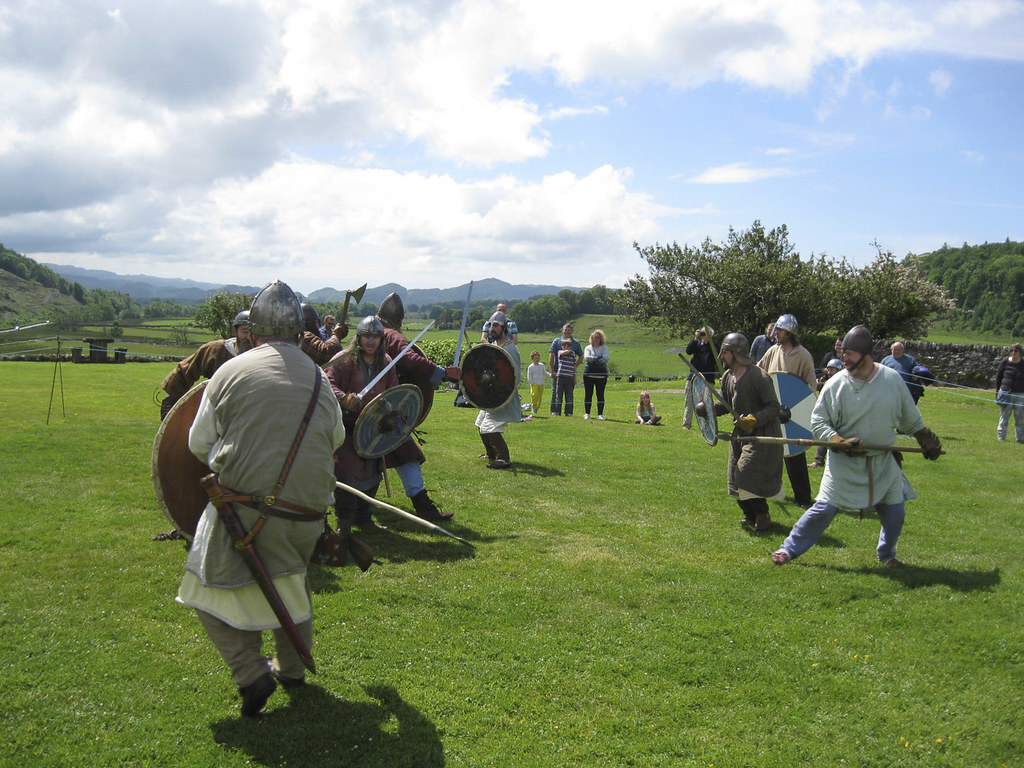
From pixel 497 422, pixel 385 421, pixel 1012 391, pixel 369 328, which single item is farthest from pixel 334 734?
pixel 1012 391

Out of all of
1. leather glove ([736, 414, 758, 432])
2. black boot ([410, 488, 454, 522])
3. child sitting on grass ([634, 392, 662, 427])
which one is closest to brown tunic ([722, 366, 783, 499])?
leather glove ([736, 414, 758, 432])

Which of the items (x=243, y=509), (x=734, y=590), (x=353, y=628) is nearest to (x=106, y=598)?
(x=353, y=628)

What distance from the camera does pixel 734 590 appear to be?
5.68 m

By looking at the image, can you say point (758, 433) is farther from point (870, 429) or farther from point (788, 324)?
point (788, 324)

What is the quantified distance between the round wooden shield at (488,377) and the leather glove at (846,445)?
360cm

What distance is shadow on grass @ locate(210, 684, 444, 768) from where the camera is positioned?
11.4 ft

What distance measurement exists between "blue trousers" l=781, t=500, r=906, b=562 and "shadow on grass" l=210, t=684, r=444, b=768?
383 cm

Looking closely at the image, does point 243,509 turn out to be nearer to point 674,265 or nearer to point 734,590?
point 734,590

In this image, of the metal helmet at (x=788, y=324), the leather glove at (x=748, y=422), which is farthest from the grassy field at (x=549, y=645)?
the metal helmet at (x=788, y=324)

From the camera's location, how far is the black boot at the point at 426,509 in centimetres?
732

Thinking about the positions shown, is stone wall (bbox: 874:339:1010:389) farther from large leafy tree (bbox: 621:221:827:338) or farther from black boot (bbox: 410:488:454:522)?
black boot (bbox: 410:488:454:522)

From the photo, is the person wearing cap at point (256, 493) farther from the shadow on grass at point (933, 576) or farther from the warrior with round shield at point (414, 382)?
the shadow on grass at point (933, 576)

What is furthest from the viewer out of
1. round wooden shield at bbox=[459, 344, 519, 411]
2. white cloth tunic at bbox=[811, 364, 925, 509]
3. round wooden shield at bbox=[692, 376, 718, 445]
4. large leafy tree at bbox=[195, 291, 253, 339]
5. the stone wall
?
large leafy tree at bbox=[195, 291, 253, 339]

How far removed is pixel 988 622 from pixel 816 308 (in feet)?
101
